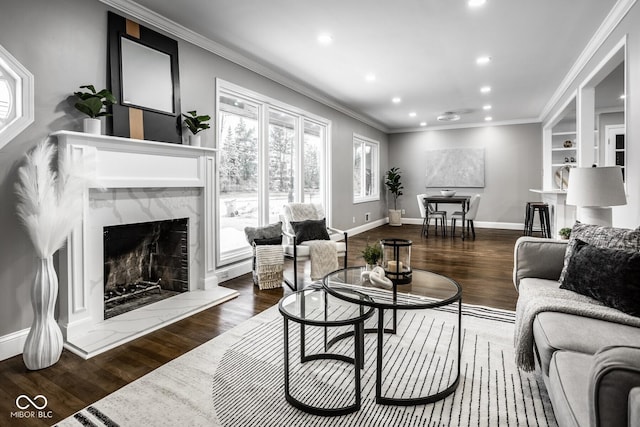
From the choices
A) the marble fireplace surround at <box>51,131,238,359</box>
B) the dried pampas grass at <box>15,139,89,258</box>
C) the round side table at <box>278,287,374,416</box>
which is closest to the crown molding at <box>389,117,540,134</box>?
the marble fireplace surround at <box>51,131,238,359</box>

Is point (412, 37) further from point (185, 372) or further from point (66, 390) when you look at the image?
point (66, 390)

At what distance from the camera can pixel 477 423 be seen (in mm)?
1603

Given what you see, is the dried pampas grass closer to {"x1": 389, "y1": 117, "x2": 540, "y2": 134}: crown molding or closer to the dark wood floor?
the dark wood floor

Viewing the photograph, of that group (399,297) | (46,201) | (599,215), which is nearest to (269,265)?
(399,297)

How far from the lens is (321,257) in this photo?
3.79 metres

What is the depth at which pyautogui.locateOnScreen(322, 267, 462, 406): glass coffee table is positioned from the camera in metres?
1.75

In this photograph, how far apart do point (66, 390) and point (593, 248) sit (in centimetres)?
302

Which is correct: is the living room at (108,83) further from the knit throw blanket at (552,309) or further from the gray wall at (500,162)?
the knit throw blanket at (552,309)

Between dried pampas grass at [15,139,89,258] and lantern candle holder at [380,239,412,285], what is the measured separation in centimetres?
211

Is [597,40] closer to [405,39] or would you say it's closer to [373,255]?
[405,39]

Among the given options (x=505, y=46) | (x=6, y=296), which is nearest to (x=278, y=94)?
(x=505, y=46)

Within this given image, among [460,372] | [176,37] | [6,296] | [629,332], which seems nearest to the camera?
[629,332]

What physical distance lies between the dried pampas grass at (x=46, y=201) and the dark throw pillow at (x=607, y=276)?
10.2ft

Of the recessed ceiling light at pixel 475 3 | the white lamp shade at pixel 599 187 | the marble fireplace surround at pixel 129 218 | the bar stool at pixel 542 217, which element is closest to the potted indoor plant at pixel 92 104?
the marble fireplace surround at pixel 129 218
